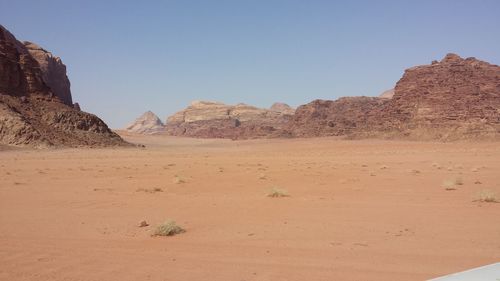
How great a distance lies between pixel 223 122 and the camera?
530ft

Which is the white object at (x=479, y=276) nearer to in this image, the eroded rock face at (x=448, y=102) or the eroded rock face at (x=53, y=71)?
the eroded rock face at (x=448, y=102)

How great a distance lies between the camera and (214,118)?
17250 cm

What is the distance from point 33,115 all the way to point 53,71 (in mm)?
37382

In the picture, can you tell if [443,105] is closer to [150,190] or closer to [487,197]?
[487,197]

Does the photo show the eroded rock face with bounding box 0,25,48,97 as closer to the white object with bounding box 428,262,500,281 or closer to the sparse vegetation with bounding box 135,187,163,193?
the sparse vegetation with bounding box 135,187,163,193

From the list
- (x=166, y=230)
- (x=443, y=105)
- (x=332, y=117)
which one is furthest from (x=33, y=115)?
(x=332, y=117)

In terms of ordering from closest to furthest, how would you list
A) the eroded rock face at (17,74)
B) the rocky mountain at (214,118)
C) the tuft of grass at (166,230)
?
the tuft of grass at (166,230), the eroded rock face at (17,74), the rocky mountain at (214,118)

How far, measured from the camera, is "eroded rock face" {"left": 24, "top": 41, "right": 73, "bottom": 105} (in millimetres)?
78000

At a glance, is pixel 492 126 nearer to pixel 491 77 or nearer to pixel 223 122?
pixel 491 77

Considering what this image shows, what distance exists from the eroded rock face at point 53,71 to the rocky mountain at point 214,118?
57.0 m

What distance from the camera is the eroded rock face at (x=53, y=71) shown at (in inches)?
3071

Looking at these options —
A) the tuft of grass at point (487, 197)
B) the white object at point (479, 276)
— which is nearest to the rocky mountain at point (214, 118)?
the tuft of grass at point (487, 197)

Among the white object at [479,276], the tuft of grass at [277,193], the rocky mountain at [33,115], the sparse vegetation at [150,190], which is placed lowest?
the sparse vegetation at [150,190]

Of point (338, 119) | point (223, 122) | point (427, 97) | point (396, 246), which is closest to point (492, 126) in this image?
point (427, 97)
